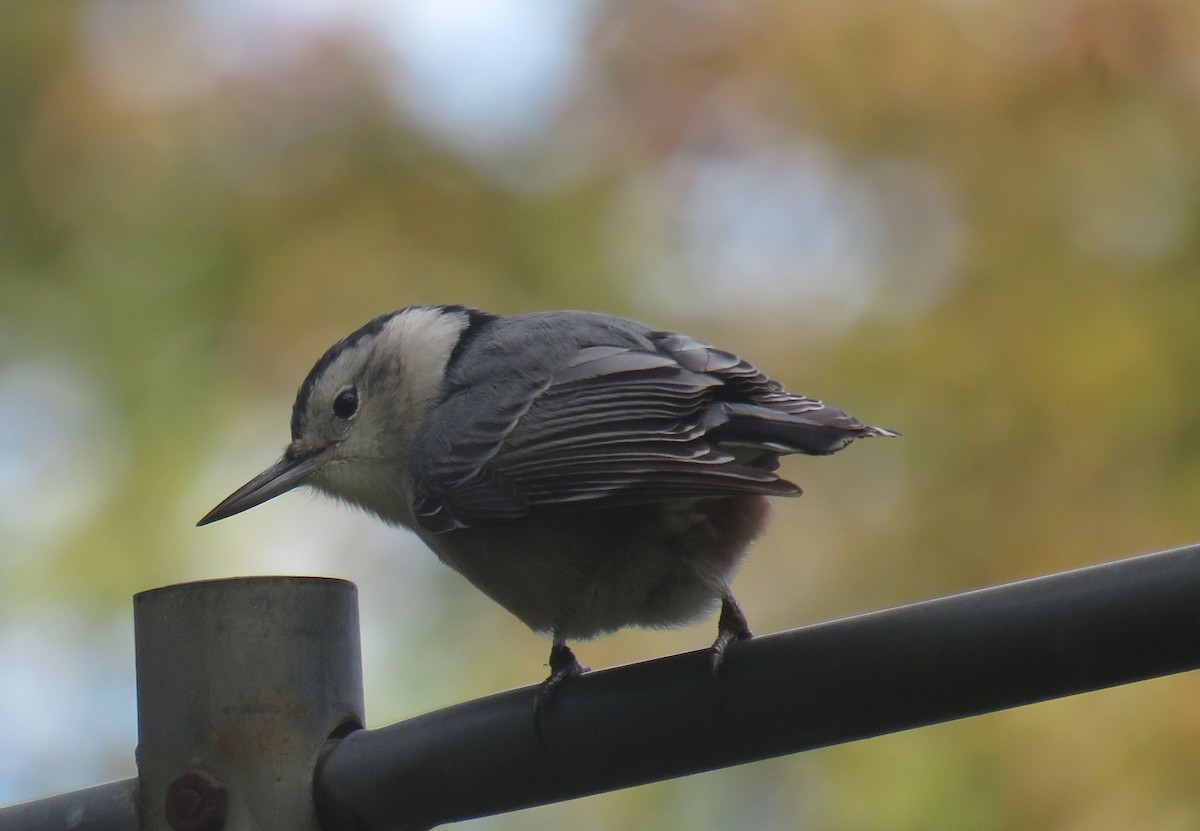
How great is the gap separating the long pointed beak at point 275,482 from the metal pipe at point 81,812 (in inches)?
44.2

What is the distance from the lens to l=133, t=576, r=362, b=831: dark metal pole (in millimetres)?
Result: 1694

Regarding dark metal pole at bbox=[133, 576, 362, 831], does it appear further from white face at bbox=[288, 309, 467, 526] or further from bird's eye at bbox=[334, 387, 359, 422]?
bird's eye at bbox=[334, 387, 359, 422]

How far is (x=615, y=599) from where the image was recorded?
2324mm

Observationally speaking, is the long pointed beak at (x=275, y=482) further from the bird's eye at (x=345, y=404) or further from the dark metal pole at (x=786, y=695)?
the dark metal pole at (x=786, y=695)

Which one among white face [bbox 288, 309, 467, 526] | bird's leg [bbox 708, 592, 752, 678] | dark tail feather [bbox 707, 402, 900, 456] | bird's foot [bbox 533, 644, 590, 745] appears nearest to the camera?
bird's foot [bbox 533, 644, 590, 745]

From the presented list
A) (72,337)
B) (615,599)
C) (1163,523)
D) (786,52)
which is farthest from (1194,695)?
(72,337)

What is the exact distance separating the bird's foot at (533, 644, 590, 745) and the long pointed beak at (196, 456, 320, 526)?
32.1 inches

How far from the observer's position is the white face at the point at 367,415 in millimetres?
2824

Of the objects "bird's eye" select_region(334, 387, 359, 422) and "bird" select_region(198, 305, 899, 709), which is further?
"bird's eye" select_region(334, 387, 359, 422)

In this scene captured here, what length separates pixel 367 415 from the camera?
2.91 metres

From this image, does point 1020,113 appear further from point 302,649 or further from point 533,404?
point 302,649

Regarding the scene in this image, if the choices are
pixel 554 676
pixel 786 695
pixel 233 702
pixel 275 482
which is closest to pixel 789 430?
pixel 554 676

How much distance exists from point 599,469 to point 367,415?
2.98ft

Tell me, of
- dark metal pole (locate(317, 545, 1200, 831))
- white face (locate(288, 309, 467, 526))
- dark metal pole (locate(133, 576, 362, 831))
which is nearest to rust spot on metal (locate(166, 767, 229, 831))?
dark metal pole (locate(133, 576, 362, 831))
